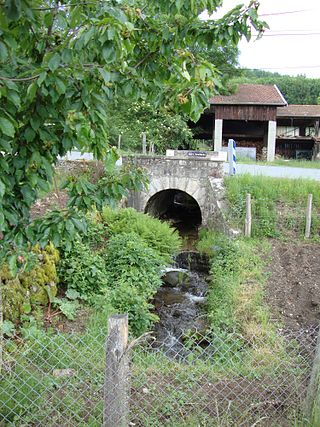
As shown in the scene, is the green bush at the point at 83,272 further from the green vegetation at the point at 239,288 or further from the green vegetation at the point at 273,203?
the green vegetation at the point at 273,203

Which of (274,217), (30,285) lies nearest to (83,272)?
(30,285)

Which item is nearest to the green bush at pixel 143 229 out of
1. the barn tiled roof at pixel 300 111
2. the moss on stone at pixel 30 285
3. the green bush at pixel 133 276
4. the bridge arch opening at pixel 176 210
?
the green bush at pixel 133 276

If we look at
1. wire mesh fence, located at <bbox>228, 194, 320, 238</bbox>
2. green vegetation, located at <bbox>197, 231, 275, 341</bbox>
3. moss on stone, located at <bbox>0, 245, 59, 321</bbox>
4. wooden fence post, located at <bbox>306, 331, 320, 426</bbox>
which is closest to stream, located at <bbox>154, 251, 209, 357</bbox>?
green vegetation, located at <bbox>197, 231, 275, 341</bbox>

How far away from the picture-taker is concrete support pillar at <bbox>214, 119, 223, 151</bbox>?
2588 centimetres

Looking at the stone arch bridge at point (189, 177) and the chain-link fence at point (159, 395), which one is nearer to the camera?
the chain-link fence at point (159, 395)

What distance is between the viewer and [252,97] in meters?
25.6

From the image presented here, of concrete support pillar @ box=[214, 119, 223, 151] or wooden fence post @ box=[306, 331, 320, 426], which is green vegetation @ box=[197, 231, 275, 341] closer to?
wooden fence post @ box=[306, 331, 320, 426]

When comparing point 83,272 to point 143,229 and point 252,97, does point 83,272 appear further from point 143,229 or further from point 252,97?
point 252,97

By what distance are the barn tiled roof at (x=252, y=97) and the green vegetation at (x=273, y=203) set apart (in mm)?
13199

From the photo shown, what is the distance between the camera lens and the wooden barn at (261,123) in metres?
25.3

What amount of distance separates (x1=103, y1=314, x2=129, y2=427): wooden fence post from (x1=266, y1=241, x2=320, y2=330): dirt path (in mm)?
4477

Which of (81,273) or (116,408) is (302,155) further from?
(116,408)

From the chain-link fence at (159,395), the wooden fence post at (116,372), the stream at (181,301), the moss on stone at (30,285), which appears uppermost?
the wooden fence post at (116,372)

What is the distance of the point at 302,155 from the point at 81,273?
27.3m
